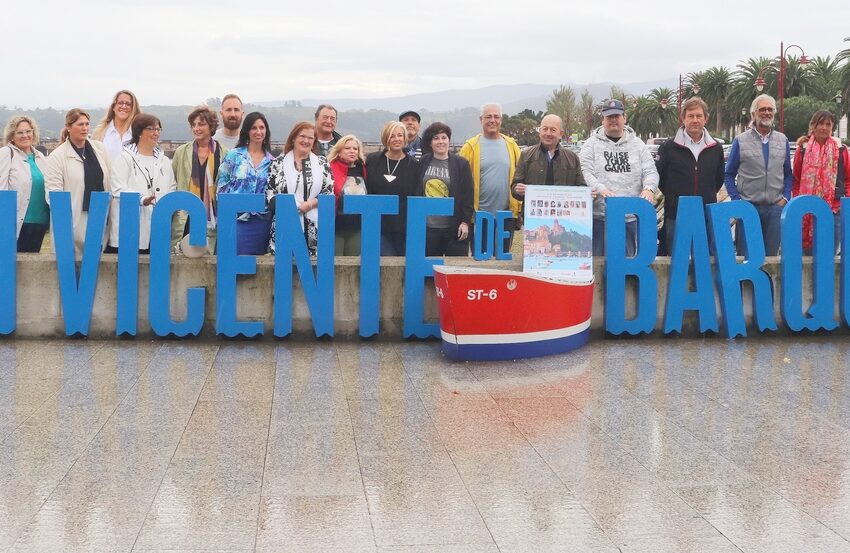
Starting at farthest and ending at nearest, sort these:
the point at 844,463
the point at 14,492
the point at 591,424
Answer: the point at 591,424
the point at 844,463
the point at 14,492

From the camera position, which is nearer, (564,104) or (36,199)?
(36,199)

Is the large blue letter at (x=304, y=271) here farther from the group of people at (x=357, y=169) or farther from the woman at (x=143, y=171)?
the woman at (x=143, y=171)

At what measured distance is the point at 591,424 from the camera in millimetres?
7223

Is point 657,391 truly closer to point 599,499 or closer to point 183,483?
point 599,499

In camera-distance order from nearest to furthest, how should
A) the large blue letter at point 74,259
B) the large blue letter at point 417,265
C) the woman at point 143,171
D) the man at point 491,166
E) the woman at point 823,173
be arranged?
the large blue letter at point 74,259, the large blue letter at point 417,265, the woman at point 143,171, the man at point 491,166, the woman at point 823,173

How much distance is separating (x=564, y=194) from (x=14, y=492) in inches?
234

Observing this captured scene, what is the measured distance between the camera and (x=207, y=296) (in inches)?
408

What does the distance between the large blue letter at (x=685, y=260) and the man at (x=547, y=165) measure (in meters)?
1.01

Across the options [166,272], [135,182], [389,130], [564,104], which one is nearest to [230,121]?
[135,182]

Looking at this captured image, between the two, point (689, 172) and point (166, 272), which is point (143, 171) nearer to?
point (166, 272)

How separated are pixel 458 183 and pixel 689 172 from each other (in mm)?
2312

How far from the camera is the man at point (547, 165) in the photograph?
1065 cm

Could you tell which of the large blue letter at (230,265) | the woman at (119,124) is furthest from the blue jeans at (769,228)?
the woman at (119,124)

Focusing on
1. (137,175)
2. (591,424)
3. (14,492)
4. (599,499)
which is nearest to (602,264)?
(591,424)
